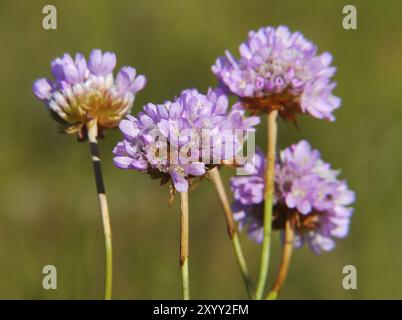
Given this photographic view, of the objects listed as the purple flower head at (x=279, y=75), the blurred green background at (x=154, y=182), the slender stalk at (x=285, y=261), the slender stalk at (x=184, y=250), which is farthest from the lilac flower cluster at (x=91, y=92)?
the blurred green background at (x=154, y=182)

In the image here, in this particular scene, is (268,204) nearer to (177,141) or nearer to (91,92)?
(177,141)

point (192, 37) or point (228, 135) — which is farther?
point (192, 37)

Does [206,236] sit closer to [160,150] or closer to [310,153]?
[310,153]

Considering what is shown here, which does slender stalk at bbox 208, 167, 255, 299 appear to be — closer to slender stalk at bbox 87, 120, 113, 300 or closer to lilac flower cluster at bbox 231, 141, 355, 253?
lilac flower cluster at bbox 231, 141, 355, 253

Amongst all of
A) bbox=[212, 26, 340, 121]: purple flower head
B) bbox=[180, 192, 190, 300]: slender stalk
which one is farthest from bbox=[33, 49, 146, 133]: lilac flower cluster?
bbox=[180, 192, 190, 300]: slender stalk

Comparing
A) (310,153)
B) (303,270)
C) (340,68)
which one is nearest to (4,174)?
(303,270)

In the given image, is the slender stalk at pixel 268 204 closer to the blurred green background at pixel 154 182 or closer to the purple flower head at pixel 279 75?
the purple flower head at pixel 279 75
